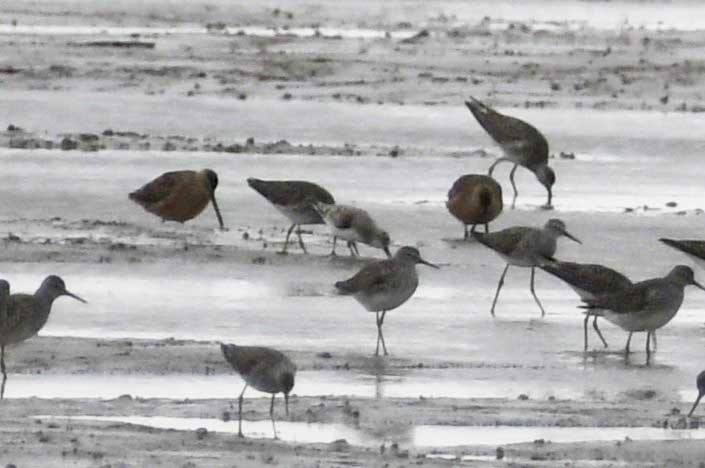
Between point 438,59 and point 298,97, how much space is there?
3960mm

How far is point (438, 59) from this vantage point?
3012cm

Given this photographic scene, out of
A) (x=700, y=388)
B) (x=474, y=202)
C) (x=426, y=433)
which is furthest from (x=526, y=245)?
(x=426, y=433)

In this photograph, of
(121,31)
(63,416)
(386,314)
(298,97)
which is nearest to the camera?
(63,416)

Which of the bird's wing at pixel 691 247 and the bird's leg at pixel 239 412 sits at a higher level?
the bird's wing at pixel 691 247

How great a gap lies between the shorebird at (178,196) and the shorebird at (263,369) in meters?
6.48

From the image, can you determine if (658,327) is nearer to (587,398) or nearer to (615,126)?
(587,398)

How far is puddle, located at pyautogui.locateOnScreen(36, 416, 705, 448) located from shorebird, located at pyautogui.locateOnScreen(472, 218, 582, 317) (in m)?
4.08

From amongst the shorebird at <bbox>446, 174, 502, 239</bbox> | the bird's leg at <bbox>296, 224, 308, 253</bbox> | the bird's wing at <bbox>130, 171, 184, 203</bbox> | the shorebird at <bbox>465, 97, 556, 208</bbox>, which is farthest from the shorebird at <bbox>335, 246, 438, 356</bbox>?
the shorebird at <bbox>465, 97, 556, 208</bbox>

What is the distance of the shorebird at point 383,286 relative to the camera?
14094 millimetres

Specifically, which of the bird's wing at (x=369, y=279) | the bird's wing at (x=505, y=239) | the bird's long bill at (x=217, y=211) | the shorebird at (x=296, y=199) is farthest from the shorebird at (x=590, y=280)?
the bird's long bill at (x=217, y=211)

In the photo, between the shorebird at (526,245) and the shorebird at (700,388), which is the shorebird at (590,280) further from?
the shorebird at (700,388)

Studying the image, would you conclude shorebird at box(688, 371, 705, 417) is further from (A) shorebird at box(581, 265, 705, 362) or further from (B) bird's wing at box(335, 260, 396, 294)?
(B) bird's wing at box(335, 260, 396, 294)

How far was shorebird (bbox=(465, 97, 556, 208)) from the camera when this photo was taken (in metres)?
20.6

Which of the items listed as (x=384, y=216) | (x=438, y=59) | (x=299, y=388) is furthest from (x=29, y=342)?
(x=438, y=59)
